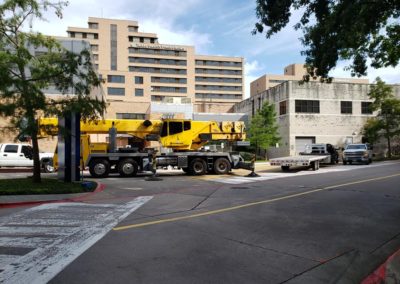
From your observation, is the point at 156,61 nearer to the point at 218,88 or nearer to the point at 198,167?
the point at 218,88

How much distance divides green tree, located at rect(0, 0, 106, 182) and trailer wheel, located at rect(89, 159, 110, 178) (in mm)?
6170

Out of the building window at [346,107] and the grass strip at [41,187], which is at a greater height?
the building window at [346,107]

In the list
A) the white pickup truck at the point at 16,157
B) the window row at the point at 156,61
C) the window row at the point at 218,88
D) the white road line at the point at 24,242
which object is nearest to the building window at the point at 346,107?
the white pickup truck at the point at 16,157

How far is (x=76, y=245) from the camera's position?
676cm

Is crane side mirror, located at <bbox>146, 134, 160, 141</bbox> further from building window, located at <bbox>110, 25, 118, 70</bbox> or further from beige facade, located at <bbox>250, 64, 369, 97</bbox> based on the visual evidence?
beige facade, located at <bbox>250, 64, 369, 97</bbox>

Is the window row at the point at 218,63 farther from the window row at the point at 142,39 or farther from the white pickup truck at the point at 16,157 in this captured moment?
the white pickup truck at the point at 16,157

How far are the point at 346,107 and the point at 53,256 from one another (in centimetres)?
4554

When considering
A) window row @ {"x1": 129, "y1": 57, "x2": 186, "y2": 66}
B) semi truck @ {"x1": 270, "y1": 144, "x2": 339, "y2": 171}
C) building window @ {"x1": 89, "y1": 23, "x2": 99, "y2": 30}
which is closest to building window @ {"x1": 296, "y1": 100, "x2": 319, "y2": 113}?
semi truck @ {"x1": 270, "y1": 144, "x2": 339, "y2": 171}

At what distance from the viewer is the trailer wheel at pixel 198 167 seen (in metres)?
23.7

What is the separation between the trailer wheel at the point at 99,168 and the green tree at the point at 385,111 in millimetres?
31415

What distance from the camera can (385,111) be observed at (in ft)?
133

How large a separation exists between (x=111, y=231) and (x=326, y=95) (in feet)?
139

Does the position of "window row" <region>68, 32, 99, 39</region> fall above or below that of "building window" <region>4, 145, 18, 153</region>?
above

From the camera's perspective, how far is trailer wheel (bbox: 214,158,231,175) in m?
24.1
